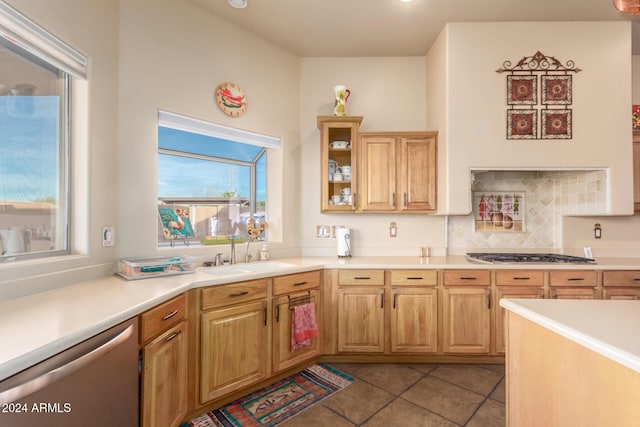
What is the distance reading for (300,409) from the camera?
189cm

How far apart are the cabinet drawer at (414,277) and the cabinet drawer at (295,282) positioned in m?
0.68

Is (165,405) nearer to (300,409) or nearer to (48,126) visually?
(300,409)

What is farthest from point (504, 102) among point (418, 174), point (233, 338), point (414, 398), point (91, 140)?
point (91, 140)

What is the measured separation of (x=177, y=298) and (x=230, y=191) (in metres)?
1.40

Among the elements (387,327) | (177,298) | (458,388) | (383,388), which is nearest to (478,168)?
(387,327)

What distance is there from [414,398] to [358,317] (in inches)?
27.3

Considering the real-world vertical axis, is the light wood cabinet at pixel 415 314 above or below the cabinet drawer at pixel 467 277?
below

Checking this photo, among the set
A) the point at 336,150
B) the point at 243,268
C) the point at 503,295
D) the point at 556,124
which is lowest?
the point at 503,295

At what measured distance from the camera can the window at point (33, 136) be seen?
1366 mm

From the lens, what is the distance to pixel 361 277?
8.08 feet

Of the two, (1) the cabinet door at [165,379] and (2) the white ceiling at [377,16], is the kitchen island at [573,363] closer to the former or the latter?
(1) the cabinet door at [165,379]

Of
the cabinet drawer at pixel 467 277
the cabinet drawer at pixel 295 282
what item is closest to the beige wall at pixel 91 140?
the cabinet drawer at pixel 295 282

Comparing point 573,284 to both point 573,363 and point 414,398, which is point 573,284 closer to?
point 414,398

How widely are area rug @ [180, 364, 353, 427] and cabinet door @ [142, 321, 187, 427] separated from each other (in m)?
0.26
